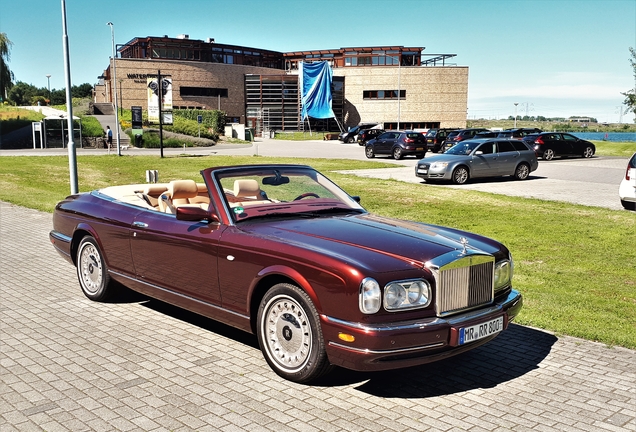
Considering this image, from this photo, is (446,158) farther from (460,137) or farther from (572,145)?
(460,137)

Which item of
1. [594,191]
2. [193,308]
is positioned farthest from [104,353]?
[594,191]

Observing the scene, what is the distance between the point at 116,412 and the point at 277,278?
4.83 ft

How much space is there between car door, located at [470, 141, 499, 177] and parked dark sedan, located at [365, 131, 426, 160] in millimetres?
11767

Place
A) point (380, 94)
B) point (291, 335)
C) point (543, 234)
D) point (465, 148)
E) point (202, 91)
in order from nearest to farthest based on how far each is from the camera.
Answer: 1. point (291, 335)
2. point (543, 234)
3. point (465, 148)
4. point (202, 91)
5. point (380, 94)

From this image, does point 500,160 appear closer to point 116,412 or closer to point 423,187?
point 423,187

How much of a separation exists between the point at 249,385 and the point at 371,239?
1.46 meters

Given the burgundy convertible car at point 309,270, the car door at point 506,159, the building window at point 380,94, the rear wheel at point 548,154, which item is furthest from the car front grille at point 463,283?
the building window at point 380,94

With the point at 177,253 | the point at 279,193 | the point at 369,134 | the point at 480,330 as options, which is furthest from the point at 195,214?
the point at 369,134

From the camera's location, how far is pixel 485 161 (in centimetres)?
2219

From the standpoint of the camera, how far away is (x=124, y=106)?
73.6m

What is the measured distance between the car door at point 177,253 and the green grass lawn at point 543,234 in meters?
3.31

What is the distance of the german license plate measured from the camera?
4.30m

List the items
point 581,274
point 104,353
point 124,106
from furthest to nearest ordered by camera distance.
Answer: point 124,106, point 581,274, point 104,353

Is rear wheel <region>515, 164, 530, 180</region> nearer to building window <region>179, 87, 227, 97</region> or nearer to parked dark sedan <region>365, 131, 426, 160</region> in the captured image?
parked dark sedan <region>365, 131, 426, 160</region>
